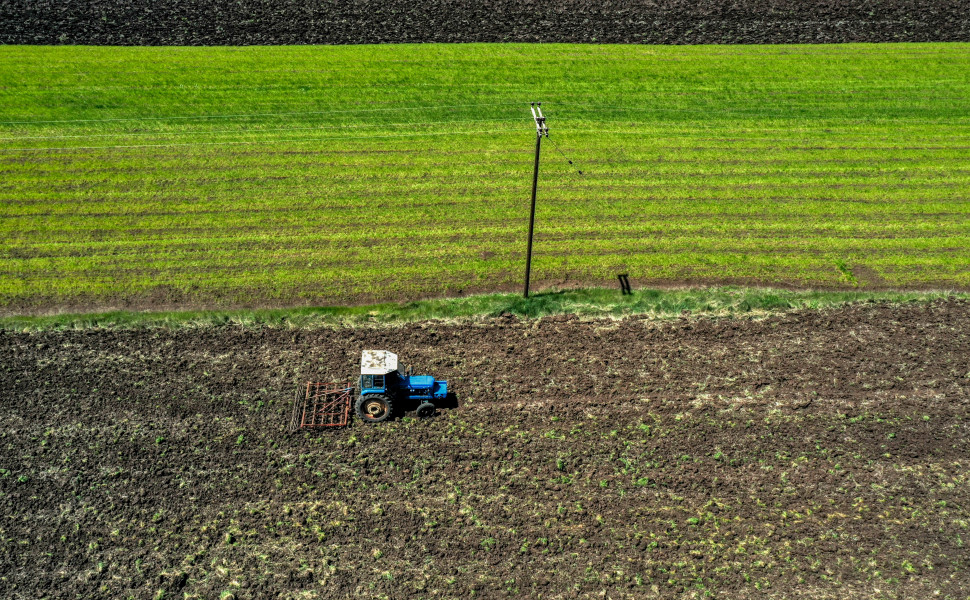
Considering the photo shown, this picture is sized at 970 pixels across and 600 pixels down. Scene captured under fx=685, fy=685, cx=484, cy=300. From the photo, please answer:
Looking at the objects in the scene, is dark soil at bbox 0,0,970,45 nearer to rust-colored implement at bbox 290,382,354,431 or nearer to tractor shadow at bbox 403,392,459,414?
rust-colored implement at bbox 290,382,354,431

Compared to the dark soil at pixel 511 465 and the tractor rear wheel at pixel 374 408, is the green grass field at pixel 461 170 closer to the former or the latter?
the dark soil at pixel 511 465

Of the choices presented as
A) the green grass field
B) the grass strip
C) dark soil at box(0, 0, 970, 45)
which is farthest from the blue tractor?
dark soil at box(0, 0, 970, 45)

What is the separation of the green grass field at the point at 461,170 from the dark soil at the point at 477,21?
5.29ft

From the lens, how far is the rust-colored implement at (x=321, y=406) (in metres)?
21.1

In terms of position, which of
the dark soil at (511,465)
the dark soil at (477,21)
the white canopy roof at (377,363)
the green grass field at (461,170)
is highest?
the dark soil at (477,21)

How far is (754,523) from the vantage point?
18.8 m

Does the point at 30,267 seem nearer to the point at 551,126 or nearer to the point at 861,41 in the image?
the point at 551,126

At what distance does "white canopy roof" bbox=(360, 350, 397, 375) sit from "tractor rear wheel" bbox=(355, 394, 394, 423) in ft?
2.93

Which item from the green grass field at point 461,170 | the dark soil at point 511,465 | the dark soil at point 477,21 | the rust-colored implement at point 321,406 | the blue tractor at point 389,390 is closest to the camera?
the dark soil at point 511,465

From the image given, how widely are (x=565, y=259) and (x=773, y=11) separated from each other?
26167mm

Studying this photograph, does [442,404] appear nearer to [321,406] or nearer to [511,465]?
[511,465]

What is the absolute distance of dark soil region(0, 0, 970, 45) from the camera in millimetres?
39469

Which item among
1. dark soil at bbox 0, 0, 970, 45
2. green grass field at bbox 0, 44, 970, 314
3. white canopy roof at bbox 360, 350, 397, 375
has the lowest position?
white canopy roof at bbox 360, 350, 397, 375

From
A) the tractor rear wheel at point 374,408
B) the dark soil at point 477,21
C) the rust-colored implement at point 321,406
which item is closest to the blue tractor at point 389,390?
the tractor rear wheel at point 374,408
